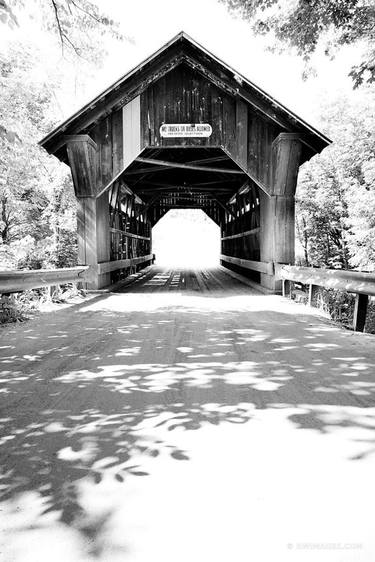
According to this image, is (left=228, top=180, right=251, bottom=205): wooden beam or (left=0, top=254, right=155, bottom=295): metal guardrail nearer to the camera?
(left=0, top=254, right=155, bottom=295): metal guardrail

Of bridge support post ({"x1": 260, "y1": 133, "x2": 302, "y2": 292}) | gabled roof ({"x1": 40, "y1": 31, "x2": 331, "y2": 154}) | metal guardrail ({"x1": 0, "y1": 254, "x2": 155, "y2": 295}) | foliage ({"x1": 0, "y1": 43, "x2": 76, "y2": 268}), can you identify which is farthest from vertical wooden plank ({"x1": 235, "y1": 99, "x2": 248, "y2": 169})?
foliage ({"x1": 0, "y1": 43, "x2": 76, "y2": 268})

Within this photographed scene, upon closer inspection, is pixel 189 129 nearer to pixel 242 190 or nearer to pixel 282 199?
pixel 282 199

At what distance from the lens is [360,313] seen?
641 centimetres

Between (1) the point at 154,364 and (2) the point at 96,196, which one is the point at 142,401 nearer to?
(1) the point at 154,364

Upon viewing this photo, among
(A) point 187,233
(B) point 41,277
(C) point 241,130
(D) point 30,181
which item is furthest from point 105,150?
(A) point 187,233

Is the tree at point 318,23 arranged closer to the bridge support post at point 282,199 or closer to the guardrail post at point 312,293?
the bridge support post at point 282,199

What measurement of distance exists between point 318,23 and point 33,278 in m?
7.98

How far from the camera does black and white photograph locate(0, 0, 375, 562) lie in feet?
6.25

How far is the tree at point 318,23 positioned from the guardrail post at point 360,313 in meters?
4.76

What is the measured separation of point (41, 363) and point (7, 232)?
62.8 feet

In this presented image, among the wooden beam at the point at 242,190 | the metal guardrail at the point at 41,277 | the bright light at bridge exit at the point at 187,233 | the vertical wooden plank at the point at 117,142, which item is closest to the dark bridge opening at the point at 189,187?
the wooden beam at the point at 242,190

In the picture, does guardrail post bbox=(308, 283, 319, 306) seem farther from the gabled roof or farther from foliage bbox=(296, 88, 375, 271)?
foliage bbox=(296, 88, 375, 271)

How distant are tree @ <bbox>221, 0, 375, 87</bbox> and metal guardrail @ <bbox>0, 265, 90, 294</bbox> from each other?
7.08 m

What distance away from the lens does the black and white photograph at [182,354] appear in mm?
1906
